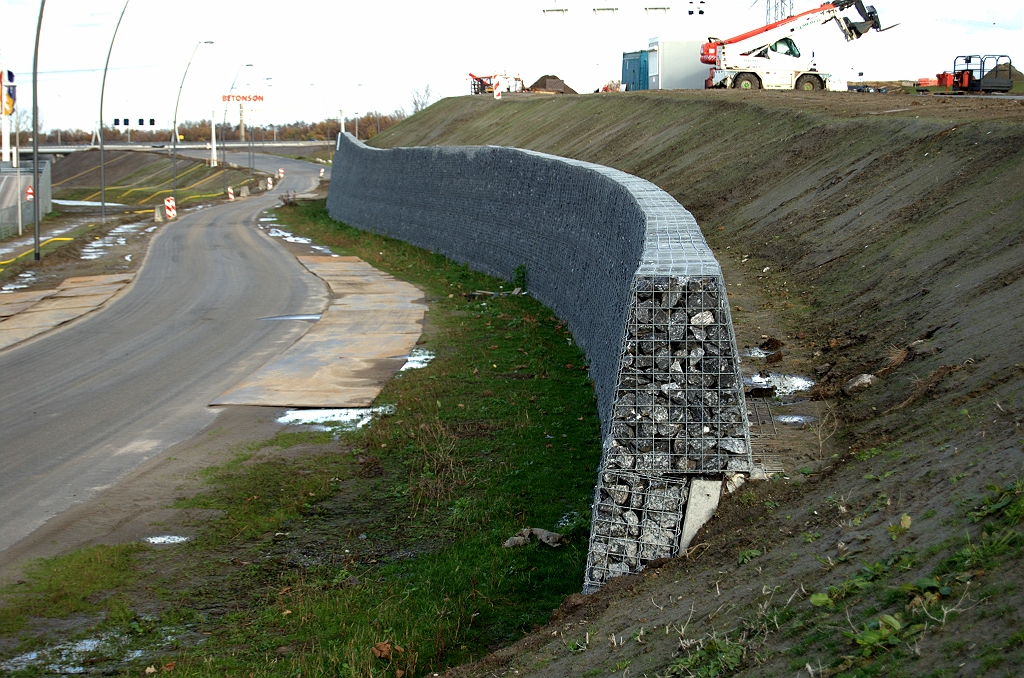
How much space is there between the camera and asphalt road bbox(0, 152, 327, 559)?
10.1 metres

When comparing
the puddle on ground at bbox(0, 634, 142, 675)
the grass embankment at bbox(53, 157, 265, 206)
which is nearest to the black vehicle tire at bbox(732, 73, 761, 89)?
the puddle on ground at bbox(0, 634, 142, 675)

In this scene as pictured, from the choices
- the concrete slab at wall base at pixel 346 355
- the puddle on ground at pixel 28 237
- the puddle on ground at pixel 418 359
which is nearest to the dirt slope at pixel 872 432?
the puddle on ground at pixel 418 359

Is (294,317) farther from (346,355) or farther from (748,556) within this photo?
(748,556)

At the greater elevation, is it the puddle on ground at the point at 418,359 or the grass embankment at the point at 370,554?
the puddle on ground at the point at 418,359

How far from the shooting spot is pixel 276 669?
6172 millimetres

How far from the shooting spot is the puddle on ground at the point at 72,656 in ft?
20.7

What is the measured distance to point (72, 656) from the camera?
650 centimetres

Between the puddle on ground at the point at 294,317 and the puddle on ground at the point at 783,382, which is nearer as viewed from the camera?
the puddle on ground at the point at 783,382

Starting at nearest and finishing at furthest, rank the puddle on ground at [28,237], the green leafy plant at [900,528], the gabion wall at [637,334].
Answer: the green leafy plant at [900,528], the gabion wall at [637,334], the puddle on ground at [28,237]

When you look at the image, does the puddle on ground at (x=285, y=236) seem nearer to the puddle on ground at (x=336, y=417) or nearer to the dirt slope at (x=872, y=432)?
the dirt slope at (x=872, y=432)

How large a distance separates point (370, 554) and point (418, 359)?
7.45 metres

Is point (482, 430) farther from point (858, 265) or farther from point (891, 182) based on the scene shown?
point (891, 182)

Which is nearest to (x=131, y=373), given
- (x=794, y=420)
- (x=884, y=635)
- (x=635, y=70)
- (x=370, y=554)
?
(x=370, y=554)

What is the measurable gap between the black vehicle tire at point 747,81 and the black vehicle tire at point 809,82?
1.45m
